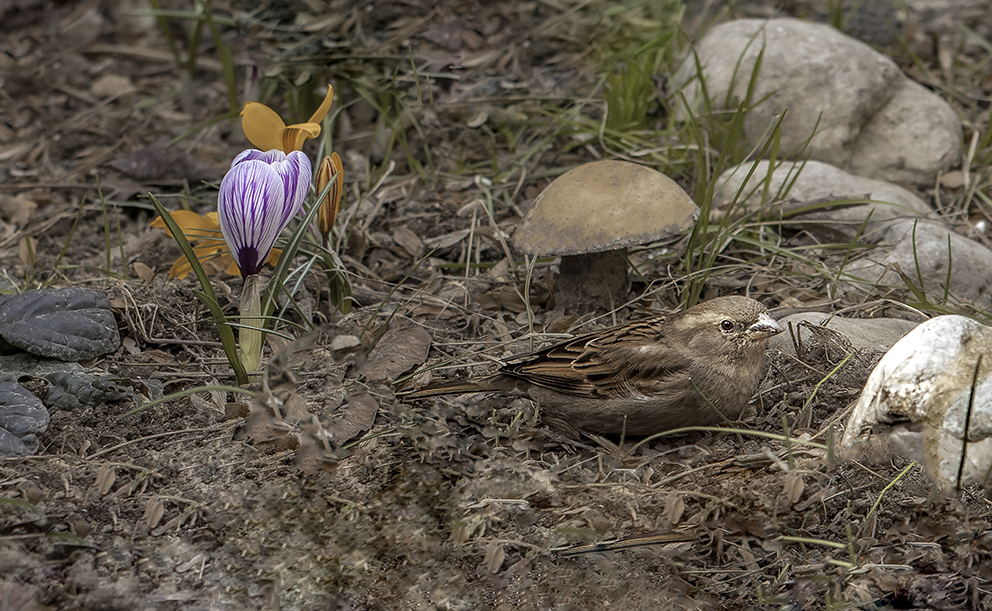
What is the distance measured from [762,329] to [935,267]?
1.60 meters

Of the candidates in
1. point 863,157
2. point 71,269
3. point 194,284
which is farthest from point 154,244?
point 863,157

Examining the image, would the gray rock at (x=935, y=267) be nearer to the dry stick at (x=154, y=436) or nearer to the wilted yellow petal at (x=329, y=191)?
the wilted yellow petal at (x=329, y=191)

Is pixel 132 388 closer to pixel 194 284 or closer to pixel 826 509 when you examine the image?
pixel 194 284

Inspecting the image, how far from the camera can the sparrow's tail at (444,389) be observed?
3.28m

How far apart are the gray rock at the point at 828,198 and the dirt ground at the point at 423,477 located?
1.88 ft

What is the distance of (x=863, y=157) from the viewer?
5430mm

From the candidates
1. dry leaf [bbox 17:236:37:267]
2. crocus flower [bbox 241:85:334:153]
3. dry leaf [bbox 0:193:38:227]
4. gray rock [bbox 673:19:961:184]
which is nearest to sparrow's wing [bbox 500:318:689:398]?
crocus flower [bbox 241:85:334:153]

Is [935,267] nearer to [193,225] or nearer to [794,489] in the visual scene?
[794,489]

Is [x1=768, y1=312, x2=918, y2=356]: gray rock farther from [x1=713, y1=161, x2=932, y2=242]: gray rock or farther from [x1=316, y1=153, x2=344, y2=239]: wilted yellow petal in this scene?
[x1=316, y1=153, x2=344, y2=239]: wilted yellow petal

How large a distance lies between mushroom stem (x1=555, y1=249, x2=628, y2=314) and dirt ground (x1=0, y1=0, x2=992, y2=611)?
107 mm

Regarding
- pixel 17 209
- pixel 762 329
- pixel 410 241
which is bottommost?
pixel 17 209

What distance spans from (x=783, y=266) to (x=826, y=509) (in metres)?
1.83

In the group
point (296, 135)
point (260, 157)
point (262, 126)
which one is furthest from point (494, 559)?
point (262, 126)

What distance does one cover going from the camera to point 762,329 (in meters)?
3.14
